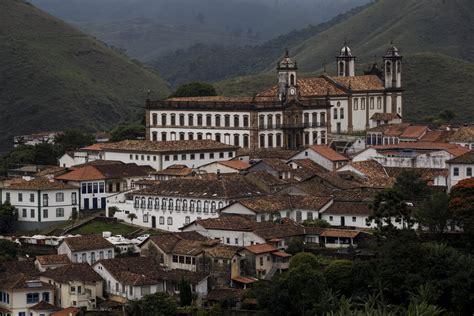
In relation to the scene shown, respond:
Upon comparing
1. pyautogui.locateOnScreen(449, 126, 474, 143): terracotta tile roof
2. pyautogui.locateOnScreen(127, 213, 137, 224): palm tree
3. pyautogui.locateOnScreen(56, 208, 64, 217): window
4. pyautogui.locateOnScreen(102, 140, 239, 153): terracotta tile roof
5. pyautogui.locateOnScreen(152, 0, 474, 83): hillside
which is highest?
pyautogui.locateOnScreen(152, 0, 474, 83): hillside

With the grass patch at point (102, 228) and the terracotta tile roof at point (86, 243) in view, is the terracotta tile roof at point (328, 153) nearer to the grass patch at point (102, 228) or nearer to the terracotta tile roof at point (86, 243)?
the grass patch at point (102, 228)

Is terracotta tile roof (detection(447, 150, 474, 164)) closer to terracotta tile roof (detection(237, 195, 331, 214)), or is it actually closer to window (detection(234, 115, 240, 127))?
terracotta tile roof (detection(237, 195, 331, 214))

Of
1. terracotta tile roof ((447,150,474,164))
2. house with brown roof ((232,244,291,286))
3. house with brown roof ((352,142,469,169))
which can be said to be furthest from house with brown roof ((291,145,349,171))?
house with brown roof ((232,244,291,286))

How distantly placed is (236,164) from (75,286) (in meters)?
20.8

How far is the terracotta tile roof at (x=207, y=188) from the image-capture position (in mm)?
64938

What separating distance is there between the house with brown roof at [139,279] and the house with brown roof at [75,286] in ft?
1.69

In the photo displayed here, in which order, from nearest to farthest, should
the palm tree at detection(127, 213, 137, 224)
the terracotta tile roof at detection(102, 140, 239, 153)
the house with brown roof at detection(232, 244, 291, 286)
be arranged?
the house with brown roof at detection(232, 244, 291, 286)
the palm tree at detection(127, 213, 137, 224)
the terracotta tile roof at detection(102, 140, 239, 153)

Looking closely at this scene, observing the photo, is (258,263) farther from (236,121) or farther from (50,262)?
(236,121)

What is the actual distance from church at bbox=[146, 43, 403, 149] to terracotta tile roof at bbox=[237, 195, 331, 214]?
18.5 metres

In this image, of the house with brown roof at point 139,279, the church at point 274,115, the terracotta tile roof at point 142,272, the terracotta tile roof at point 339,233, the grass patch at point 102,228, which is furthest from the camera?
the church at point 274,115

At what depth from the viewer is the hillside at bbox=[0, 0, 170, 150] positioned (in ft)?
437

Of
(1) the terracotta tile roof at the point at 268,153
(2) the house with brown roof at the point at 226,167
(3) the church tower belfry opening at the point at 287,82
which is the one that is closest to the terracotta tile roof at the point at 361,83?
(3) the church tower belfry opening at the point at 287,82

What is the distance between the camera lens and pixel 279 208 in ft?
207

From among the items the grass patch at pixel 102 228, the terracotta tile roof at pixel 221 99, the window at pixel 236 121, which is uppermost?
the terracotta tile roof at pixel 221 99
